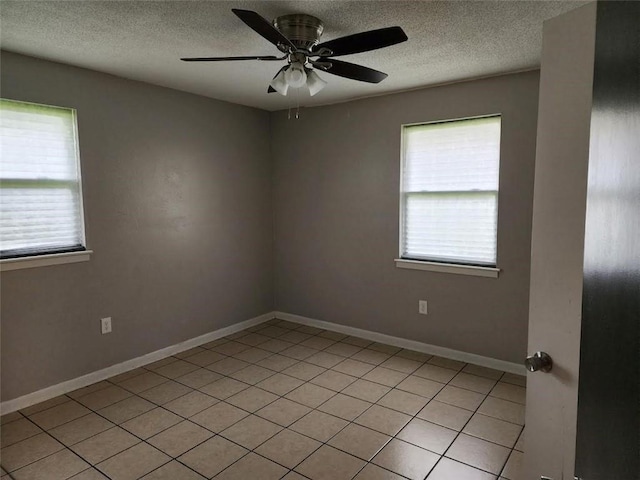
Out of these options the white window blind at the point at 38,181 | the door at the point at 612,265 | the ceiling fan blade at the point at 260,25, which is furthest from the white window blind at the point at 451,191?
the door at the point at 612,265

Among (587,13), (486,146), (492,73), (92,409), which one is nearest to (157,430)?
(92,409)

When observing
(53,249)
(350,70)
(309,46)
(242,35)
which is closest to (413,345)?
(350,70)

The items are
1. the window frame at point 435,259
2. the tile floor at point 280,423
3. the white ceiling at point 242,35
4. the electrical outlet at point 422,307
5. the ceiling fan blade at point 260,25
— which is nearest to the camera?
the ceiling fan blade at point 260,25

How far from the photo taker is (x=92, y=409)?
2.80m

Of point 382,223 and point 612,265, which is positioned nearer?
point 612,265

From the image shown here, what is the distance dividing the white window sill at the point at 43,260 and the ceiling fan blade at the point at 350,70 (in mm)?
2255

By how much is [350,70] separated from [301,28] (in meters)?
0.37

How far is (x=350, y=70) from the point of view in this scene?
2.34m

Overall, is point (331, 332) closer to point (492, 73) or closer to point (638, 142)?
point (492, 73)

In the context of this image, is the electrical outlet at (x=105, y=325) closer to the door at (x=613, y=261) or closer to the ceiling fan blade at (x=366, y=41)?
the ceiling fan blade at (x=366, y=41)

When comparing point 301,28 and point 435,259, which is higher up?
point 301,28

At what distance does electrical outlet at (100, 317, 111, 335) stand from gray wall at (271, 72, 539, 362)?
1988mm

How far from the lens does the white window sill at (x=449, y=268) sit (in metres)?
3.38

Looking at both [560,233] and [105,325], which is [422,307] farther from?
[105,325]
